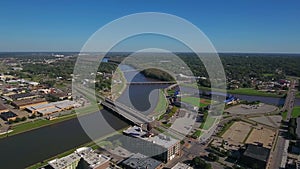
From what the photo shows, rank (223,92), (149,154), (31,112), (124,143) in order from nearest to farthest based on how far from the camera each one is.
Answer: (149,154)
(124,143)
(31,112)
(223,92)

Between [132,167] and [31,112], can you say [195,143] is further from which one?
[31,112]

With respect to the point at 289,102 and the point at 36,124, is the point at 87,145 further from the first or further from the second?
the point at 289,102

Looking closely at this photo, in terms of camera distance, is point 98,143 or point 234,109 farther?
point 234,109

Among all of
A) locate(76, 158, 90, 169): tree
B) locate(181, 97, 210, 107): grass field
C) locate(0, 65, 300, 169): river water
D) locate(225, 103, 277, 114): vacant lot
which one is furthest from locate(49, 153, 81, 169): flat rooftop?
locate(225, 103, 277, 114): vacant lot

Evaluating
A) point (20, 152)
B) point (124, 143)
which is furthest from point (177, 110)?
point (20, 152)

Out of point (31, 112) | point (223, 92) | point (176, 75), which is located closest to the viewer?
point (31, 112)

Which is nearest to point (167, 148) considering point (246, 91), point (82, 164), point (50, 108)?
point (82, 164)
